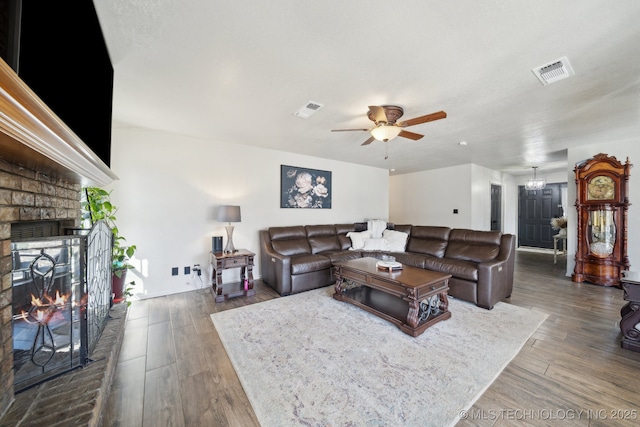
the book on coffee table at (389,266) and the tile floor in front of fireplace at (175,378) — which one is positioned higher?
the book on coffee table at (389,266)

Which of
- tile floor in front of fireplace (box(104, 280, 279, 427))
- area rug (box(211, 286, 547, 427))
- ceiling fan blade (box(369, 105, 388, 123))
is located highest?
ceiling fan blade (box(369, 105, 388, 123))

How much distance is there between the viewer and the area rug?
4.82 ft

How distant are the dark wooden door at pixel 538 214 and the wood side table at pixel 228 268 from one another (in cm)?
849

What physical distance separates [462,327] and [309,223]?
323 centimetres

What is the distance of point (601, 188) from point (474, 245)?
2.52 meters

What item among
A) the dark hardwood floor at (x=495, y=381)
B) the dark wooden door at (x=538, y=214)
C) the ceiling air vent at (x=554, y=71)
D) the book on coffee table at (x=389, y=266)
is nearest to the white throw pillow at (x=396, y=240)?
the book on coffee table at (x=389, y=266)

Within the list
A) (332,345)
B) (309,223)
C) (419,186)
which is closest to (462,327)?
(332,345)

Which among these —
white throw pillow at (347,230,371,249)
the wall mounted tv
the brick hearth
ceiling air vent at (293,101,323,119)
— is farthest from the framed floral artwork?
the brick hearth

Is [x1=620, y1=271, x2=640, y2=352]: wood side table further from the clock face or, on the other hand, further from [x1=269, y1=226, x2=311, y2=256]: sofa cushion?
→ [x1=269, y1=226, x2=311, y2=256]: sofa cushion

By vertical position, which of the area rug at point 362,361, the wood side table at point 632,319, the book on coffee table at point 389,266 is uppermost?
the book on coffee table at point 389,266

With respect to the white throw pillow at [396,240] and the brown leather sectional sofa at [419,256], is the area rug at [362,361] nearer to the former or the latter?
the brown leather sectional sofa at [419,256]

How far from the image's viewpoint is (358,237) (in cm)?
468

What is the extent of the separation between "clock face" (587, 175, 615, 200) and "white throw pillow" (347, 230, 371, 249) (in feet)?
12.4

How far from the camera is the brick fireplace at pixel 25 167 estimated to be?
683 millimetres
